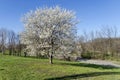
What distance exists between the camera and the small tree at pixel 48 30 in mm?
23828

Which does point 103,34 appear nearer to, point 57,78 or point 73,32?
point 73,32

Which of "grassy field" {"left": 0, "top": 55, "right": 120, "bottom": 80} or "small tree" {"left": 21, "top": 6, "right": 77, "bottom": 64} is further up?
"small tree" {"left": 21, "top": 6, "right": 77, "bottom": 64}

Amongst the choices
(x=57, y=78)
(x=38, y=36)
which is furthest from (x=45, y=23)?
(x=57, y=78)

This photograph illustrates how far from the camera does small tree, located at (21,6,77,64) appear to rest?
78.2 ft

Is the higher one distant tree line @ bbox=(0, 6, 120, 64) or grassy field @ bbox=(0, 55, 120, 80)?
distant tree line @ bbox=(0, 6, 120, 64)

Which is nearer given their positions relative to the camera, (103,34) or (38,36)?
(38,36)

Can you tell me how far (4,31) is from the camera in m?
64.7

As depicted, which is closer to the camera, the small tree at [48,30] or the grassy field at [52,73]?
the grassy field at [52,73]

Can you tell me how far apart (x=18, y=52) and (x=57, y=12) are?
3689 cm

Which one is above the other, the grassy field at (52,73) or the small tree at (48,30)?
the small tree at (48,30)

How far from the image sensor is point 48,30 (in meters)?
23.6

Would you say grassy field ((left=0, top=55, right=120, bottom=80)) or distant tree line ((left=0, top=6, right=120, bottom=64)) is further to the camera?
distant tree line ((left=0, top=6, right=120, bottom=64))

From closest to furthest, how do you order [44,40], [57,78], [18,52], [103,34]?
[57,78]
[44,40]
[18,52]
[103,34]

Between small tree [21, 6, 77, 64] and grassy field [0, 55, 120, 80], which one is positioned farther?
small tree [21, 6, 77, 64]
